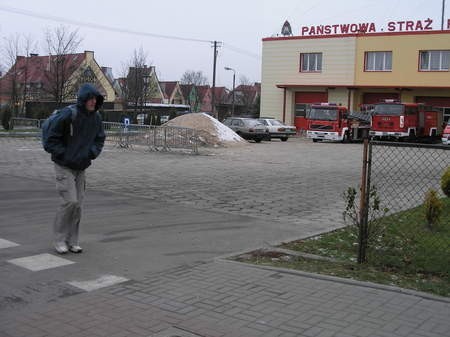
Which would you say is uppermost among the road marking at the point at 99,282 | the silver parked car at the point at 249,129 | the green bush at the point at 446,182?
the silver parked car at the point at 249,129

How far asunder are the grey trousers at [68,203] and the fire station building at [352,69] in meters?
40.7

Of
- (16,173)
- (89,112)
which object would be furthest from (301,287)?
(16,173)

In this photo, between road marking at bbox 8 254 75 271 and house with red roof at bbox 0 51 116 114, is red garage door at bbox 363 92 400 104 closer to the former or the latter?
house with red roof at bbox 0 51 116 114

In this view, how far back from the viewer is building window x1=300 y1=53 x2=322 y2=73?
49.2m

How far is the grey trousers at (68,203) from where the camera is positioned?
6574 mm

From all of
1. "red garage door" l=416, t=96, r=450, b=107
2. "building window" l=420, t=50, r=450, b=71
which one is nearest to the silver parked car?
"building window" l=420, t=50, r=450, b=71

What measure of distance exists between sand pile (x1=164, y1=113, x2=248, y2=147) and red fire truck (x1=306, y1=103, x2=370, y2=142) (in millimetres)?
7949

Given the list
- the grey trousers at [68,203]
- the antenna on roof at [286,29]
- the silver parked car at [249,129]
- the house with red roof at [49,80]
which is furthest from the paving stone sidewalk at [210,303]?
the antenna on roof at [286,29]

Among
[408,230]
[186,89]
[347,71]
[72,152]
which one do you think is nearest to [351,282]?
[408,230]

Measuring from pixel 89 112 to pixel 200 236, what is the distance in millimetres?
2280

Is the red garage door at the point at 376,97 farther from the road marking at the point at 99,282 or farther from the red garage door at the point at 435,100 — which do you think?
the road marking at the point at 99,282

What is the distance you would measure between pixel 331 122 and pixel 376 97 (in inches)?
459

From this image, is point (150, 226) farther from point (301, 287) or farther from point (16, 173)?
point (16, 173)

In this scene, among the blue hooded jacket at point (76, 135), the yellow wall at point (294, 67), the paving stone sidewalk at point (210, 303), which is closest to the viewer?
the paving stone sidewalk at point (210, 303)
